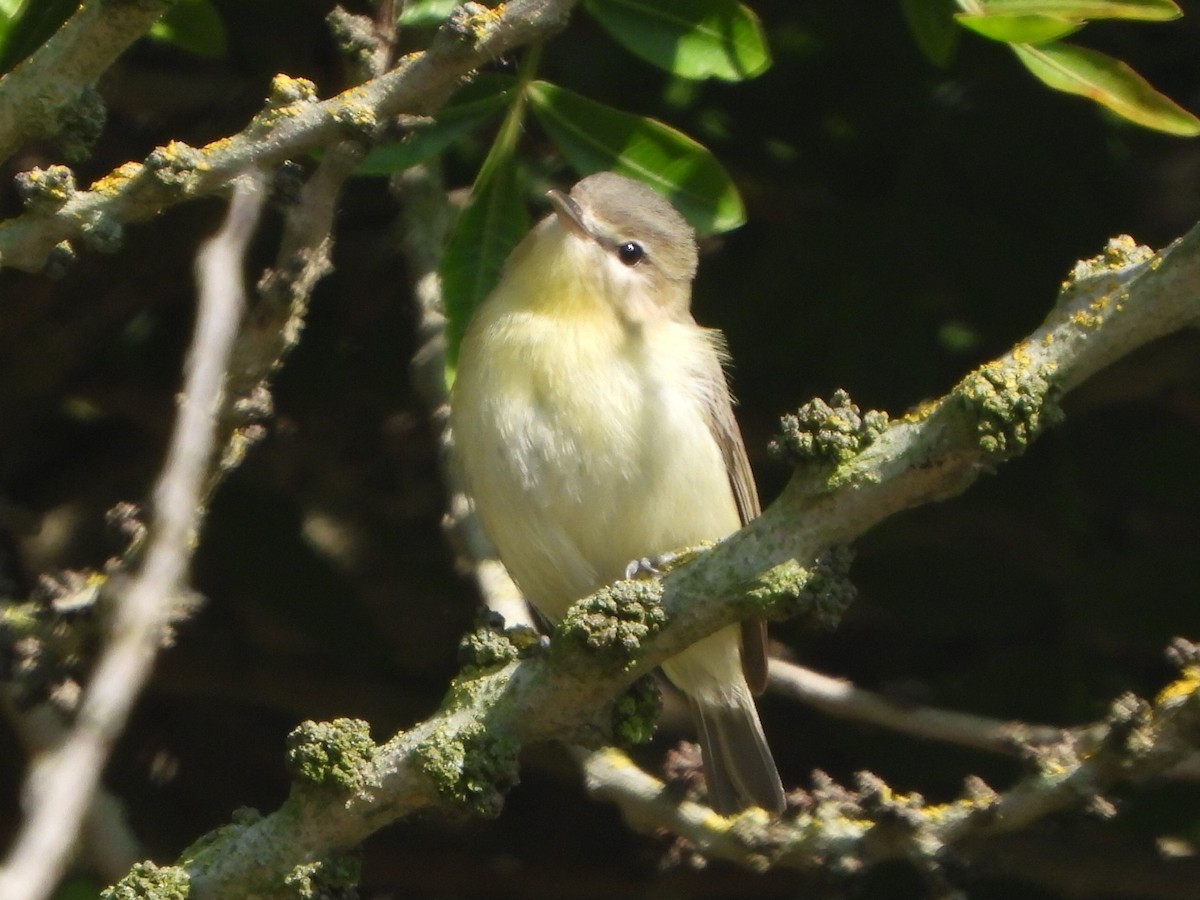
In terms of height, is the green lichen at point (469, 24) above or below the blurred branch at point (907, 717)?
above

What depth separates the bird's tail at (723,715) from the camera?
14.6ft

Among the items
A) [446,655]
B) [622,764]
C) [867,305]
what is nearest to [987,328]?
[867,305]

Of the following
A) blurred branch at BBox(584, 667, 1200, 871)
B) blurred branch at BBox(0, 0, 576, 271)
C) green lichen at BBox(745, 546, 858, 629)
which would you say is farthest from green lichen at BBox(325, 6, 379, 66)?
blurred branch at BBox(584, 667, 1200, 871)

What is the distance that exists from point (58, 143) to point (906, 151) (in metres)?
2.47

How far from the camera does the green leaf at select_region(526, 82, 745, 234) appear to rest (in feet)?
11.9

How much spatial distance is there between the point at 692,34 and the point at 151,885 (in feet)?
6.29

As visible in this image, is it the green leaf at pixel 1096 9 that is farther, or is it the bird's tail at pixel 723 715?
the bird's tail at pixel 723 715

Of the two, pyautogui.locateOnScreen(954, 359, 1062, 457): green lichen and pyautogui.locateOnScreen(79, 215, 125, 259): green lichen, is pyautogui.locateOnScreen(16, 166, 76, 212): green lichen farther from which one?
pyautogui.locateOnScreen(954, 359, 1062, 457): green lichen

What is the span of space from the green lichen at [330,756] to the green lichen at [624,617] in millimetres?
452

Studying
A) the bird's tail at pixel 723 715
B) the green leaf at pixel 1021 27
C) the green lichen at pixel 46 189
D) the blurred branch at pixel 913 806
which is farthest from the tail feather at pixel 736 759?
the green lichen at pixel 46 189

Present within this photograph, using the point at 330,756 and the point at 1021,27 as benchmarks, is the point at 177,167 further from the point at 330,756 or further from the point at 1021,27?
the point at 1021,27

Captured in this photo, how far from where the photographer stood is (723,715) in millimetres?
4691

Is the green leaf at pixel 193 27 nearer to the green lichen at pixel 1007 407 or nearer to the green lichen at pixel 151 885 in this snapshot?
the green lichen at pixel 151 885

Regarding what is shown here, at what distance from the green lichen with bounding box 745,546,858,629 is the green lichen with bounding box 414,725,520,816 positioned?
1.70 ft
